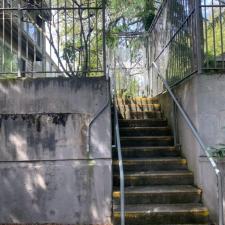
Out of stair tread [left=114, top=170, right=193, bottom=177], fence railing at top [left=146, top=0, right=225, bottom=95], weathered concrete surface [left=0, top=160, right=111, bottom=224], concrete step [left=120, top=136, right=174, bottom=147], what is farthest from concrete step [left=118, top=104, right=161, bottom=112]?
weathered concrete surface [left=0, top=160, right=111, bottom=224]

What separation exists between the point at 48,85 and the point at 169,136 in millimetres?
2584

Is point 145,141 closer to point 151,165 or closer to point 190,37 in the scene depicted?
point 151,165

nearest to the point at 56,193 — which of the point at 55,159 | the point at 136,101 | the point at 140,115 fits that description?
the point at 55,159

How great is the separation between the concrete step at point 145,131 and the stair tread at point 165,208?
199 centimetres

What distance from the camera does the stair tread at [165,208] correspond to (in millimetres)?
4487

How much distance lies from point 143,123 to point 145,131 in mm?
349

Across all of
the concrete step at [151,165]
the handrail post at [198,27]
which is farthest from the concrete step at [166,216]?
the handrail post at [198,27]

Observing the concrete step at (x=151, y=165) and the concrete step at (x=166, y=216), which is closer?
the concrete step at (x=166, y=216)

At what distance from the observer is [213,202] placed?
4.44 m

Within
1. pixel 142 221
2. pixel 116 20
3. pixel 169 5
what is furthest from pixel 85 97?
pixel 116 20

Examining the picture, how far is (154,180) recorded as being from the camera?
5.22 m

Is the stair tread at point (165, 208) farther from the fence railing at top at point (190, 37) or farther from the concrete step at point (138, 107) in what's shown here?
the concrete step at point (138, 107)

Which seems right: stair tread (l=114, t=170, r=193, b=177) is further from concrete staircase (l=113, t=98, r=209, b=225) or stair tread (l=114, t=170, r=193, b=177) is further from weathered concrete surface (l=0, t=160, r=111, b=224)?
weathered concrete surface (l=0, t=160, r=111, b=224)

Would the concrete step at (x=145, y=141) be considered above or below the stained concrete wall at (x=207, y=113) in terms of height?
below
